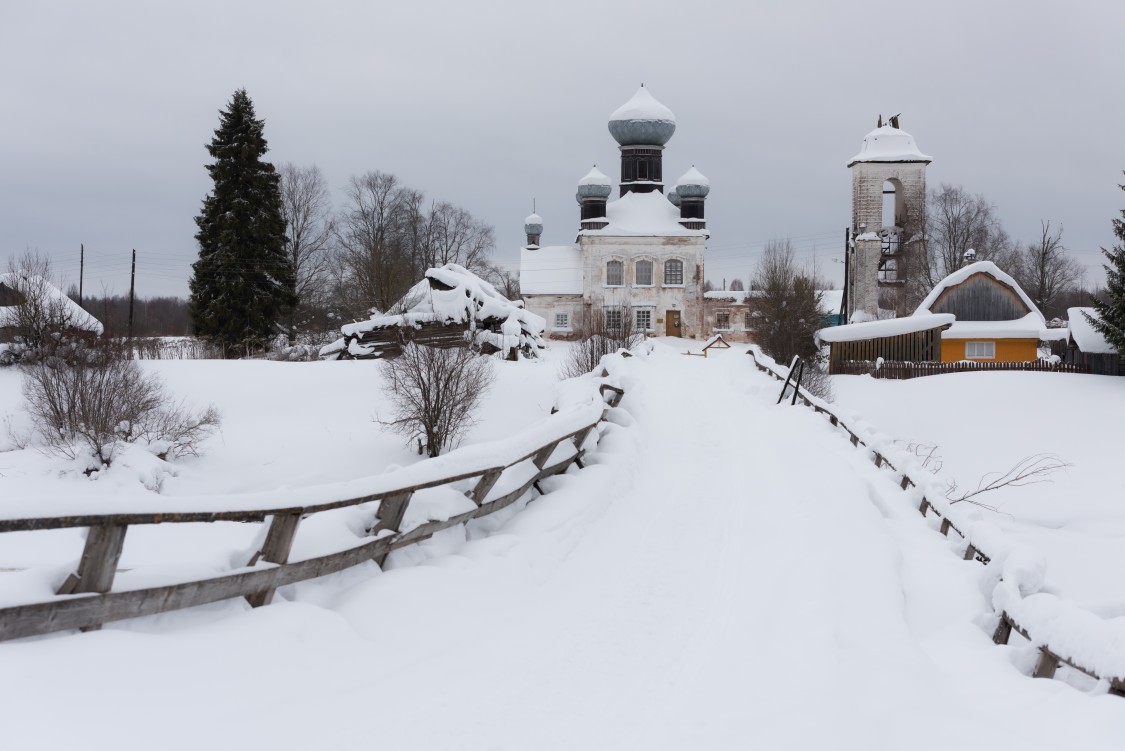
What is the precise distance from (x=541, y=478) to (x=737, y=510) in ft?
6.70

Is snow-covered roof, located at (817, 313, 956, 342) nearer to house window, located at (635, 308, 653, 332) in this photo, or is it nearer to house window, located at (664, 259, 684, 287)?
house window, located at (635, 308, 653, 332)

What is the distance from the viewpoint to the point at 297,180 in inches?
2350

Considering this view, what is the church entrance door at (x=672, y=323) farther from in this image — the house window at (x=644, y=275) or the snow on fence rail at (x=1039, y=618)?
the snow on fence rail at (x=1039, y=618)

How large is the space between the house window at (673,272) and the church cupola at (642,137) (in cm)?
646


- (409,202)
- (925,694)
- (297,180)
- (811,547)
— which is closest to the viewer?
(925,694)

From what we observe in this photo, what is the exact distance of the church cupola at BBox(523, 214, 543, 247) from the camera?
67.6m

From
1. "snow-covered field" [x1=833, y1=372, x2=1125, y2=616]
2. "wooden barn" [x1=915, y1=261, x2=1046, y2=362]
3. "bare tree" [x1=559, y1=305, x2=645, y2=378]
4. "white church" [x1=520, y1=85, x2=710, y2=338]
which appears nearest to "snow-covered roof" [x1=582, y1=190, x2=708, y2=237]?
"white church" [x1=520, y1=85, x2=710, y2=338]

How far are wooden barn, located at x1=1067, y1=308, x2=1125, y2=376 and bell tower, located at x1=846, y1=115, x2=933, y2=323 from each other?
20.8 meters

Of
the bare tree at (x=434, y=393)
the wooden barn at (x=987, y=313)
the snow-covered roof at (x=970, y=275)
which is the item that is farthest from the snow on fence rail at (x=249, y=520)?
the wooden barn at (x=987, y=313)

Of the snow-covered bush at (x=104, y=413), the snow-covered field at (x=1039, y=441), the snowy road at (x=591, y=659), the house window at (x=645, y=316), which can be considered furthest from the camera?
the house window at (x=645, y=316)

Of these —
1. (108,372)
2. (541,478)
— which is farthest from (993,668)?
(108,372)

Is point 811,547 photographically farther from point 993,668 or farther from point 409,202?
point 409,202

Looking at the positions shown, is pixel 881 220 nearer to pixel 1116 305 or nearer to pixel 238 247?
pixel 1116 305

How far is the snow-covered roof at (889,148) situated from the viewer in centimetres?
5547
